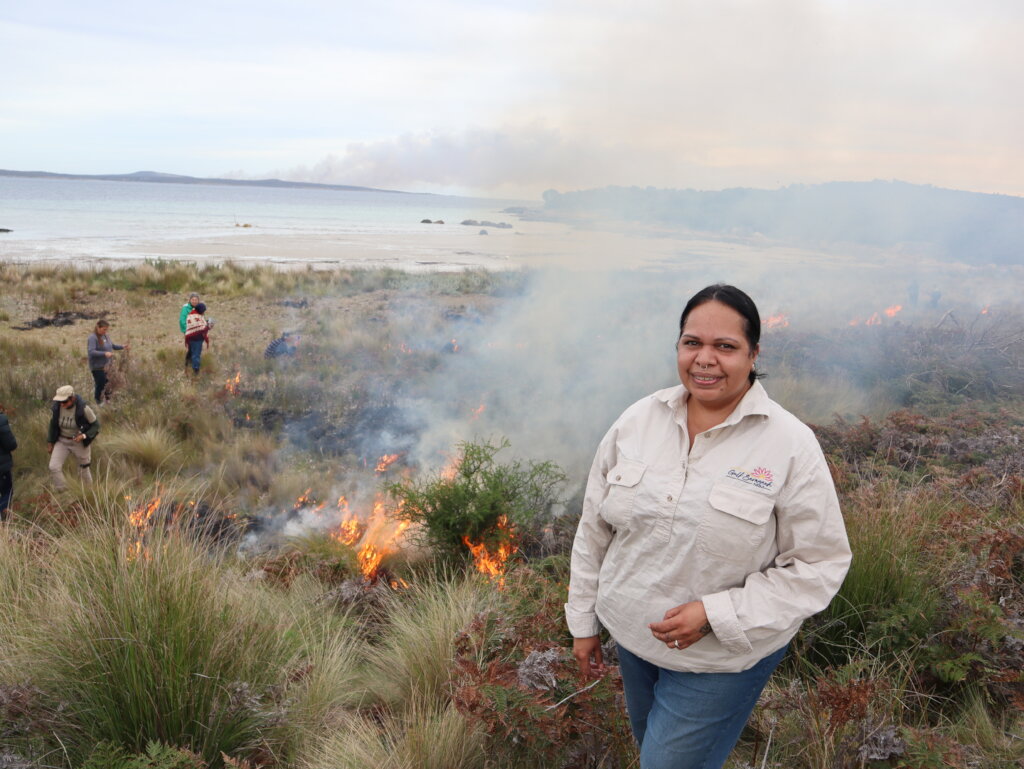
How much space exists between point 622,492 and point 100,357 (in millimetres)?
11017

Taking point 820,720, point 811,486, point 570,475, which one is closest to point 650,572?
point 811,486

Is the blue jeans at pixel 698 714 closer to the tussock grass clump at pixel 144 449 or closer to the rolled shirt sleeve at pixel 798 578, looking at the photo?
the rolled shirt sleeve at pixel 798 578

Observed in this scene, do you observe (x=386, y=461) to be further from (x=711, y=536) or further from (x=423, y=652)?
(x=711, y=536)

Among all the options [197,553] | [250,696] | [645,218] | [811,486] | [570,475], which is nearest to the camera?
[811,486]

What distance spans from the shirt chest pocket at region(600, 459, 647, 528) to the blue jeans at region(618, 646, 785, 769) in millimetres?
517

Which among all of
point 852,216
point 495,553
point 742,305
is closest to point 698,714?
point 742,305

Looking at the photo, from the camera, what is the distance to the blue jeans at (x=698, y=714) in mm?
2027

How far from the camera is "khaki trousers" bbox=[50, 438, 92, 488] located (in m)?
7.72

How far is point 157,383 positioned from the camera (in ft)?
38.4

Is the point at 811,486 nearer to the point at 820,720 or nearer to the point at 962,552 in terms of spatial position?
the point at 820,720

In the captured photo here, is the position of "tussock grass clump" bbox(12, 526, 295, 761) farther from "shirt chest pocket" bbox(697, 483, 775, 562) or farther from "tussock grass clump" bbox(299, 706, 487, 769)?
"shirt chest pocket" bbox(697, 483, 775, 562)

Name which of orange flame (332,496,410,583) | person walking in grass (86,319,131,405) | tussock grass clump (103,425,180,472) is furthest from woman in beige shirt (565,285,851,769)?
person walking in grass (86,319,131,405)

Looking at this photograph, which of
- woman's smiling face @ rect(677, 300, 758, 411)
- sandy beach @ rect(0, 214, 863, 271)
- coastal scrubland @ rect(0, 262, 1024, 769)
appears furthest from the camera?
sandy beach @ rect(0, 214, 863, 271)

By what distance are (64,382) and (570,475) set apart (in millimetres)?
8965
